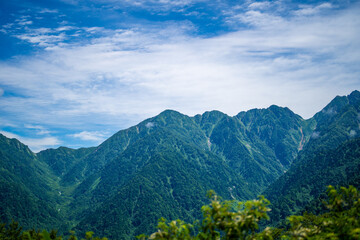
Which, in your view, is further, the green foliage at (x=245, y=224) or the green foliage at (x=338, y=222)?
the green foliage at (x=338, y=222)

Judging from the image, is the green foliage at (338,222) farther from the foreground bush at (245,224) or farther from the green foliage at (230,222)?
the green foliage at (230,222)

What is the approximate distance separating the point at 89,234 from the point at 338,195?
21.0 m

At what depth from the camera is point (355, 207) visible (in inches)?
779

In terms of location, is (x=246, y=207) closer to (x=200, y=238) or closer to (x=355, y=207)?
(x=200, y=238)

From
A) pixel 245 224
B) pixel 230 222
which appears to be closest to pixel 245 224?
pixel 245 224

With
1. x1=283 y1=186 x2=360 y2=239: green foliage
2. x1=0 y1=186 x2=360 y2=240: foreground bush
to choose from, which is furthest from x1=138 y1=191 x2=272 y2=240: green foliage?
x1=283 y1=186 x2=360 y2=239: green foliage

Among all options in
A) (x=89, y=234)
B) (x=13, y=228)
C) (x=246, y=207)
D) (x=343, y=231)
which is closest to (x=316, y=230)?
(x=343, y=231)

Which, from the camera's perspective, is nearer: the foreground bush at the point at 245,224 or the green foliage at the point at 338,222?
the foreground bush at the point at 245,224

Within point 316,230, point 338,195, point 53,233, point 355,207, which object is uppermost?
point 338,195

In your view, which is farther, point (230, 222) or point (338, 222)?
point (338, 222)

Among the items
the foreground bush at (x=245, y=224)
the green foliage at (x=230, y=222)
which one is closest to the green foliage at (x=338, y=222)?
the foreground bush at (x=245, y=224)

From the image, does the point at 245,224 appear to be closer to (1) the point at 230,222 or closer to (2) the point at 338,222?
(1) the point at 230,222

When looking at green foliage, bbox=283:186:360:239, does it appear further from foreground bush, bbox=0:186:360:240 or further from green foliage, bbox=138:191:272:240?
green foliage, bbox=138:191:272:240

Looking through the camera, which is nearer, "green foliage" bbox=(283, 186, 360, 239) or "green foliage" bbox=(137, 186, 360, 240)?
"green foliage" bbox=(137, 186, 360, 240)
